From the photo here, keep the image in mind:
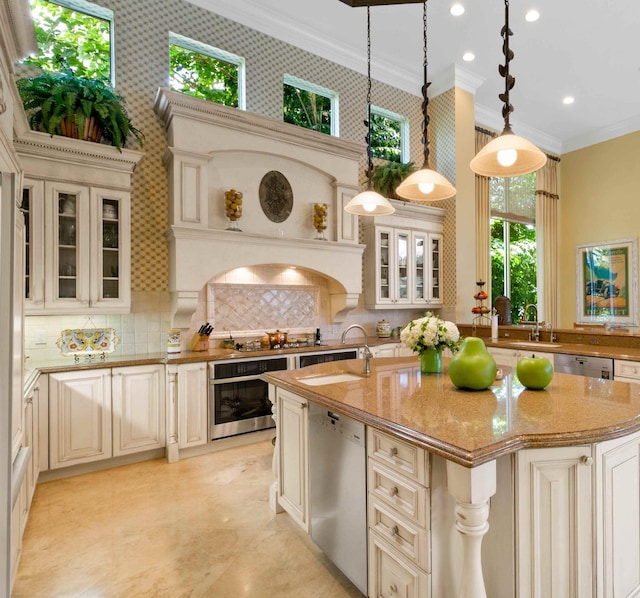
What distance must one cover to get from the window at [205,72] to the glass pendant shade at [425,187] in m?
2.78

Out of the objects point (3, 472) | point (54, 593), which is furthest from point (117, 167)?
point (54, 593)

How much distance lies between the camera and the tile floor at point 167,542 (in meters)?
1.96

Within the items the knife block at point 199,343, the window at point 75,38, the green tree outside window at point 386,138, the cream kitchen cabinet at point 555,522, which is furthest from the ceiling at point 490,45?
the cream kitchen cabinet at point 555,522

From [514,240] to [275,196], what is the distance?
186 inches

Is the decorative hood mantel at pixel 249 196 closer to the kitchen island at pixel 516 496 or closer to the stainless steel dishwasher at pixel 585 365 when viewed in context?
the stainless steel dishwasher at pixel 585 365

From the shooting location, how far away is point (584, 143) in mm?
7141

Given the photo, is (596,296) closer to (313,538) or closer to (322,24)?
(322,24)

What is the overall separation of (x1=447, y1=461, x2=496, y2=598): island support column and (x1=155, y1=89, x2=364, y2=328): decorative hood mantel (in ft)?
10.0

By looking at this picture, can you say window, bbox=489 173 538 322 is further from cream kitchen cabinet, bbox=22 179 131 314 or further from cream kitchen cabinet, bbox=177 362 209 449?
cream kitchen cabinet, bbox=22 179 131 314

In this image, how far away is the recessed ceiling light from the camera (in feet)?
13.9

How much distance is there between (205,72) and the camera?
4367 millimetres

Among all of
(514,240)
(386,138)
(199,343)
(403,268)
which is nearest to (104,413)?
(199,343)

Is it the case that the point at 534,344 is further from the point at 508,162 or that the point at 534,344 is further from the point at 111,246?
the point at 111,246

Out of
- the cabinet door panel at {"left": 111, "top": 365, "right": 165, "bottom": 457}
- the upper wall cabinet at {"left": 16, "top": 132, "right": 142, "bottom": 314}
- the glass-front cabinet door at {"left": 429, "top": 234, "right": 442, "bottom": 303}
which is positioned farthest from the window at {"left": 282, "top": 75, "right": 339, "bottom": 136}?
the cabinet door panel at {"left": 111, "top": 365, "right": 165, "bottom": 457}
